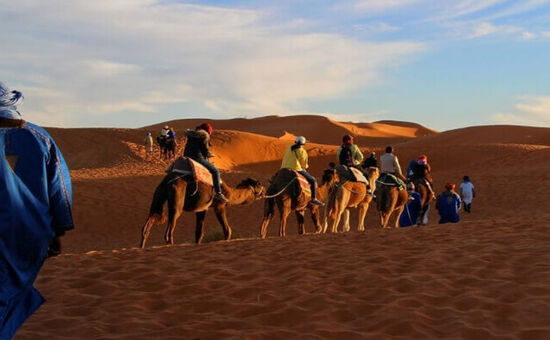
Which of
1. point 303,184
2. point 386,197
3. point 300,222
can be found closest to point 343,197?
point 300,222

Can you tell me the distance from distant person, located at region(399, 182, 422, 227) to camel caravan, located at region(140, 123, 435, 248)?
14 cm

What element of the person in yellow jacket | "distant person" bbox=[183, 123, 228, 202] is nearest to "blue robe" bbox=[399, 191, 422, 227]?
the person in yellow jacket

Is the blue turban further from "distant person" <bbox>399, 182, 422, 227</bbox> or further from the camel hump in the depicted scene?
"distant person" <bbox>399, 182, 422, 227</bbox>

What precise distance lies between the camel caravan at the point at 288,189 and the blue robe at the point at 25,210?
8.18 meters

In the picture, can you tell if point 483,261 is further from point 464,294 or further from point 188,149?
point 188,149

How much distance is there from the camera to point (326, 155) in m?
46.2

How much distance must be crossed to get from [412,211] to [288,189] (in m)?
3.25

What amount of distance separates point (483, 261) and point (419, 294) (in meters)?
1.88

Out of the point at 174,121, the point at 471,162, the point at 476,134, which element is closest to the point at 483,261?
the point at 471,162

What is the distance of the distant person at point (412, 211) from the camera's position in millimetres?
16141

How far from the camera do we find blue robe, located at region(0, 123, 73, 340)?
3.86 meters

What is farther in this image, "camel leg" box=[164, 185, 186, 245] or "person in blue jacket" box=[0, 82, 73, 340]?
"camel leg" box=[164, 185, 186, 245]

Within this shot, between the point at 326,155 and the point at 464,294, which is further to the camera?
the point at 326,155

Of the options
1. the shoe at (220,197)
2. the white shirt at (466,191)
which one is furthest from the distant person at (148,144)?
the shoe at (220,197)
